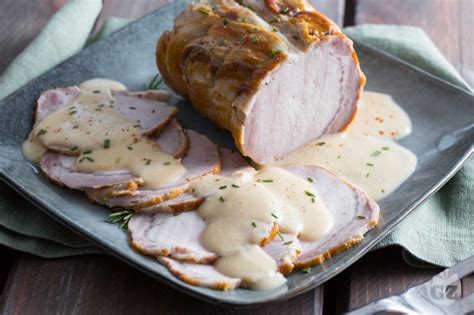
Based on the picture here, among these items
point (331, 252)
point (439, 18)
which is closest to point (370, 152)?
point (331, 252)

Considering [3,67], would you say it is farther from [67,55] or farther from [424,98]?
[424,98]

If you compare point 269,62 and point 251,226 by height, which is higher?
point 269,62

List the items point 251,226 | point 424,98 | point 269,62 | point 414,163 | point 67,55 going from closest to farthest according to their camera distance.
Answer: point 251,226 → point 269,62 → point 414,163 → point 424,98 → point 67,55

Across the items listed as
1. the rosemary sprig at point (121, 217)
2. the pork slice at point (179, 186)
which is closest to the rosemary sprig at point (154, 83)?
the pork slice at point (179, 186)

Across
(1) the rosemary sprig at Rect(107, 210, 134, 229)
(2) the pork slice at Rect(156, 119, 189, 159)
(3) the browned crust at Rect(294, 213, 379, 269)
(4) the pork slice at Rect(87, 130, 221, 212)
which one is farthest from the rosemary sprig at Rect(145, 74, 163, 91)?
(3) the browned crust at Rect(294, 213, 379, 269)

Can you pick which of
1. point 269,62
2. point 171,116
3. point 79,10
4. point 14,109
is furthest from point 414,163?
point 79,10

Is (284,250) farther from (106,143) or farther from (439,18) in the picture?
(439,18)

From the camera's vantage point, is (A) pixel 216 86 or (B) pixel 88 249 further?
(A) pixel 216 86
